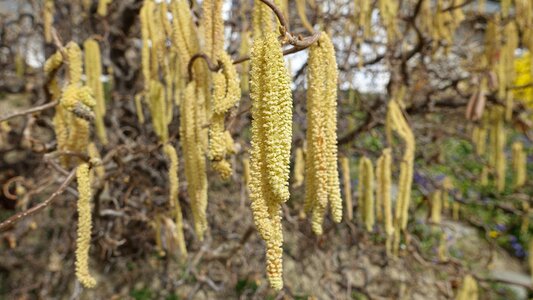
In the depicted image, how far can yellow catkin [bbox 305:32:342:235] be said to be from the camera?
0.78m

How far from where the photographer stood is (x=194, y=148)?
1054mm

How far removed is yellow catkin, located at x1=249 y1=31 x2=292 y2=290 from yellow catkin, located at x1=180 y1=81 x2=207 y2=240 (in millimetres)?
404

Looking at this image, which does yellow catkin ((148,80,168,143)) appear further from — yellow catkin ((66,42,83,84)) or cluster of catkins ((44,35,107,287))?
yellow catkin ((66,42,83,84))

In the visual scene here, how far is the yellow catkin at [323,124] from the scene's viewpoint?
783mm

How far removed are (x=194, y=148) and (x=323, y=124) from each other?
38 cm

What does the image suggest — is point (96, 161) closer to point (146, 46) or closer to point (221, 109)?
point (221, 109)

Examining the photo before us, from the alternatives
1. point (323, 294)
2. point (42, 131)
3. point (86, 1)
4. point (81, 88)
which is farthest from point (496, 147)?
point (42, 131)

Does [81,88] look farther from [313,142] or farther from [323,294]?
[323,294]


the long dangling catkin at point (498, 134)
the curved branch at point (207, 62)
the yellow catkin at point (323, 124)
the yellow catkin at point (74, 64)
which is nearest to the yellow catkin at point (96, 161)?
the yellow catkin at point (74, 64)

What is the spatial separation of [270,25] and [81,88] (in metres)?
0.49

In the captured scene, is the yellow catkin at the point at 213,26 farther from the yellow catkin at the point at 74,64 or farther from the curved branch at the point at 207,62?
the yellow catkin at the point at 74,64

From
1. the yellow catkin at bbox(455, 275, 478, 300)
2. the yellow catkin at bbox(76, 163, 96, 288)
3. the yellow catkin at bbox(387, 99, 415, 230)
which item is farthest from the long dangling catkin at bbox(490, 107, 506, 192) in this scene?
the yellow catkin at bbox(76, 163, 96, 288)

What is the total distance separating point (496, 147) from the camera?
2445mm

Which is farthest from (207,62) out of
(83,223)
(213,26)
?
(83,223)
